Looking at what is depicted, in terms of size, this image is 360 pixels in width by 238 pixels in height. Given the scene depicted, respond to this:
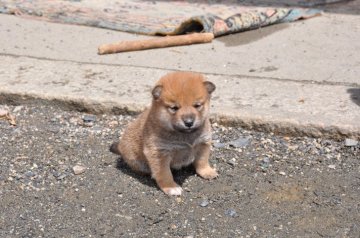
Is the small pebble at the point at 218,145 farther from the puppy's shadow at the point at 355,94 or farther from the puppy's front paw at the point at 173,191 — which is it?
the puppy's shadow at the point at 355,94

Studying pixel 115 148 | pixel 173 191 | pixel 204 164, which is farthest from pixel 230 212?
pixel 115 148

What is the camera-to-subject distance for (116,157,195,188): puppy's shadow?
4879 millimetres

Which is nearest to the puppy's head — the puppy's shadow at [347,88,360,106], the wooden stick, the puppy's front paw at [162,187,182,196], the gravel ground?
the puppy's front paw at [162,187,182,196]

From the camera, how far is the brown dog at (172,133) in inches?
174

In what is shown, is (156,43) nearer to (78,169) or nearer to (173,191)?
(78,169)

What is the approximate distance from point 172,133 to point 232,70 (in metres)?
2.08

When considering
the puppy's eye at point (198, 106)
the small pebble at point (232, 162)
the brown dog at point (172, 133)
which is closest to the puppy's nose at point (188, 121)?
the brown dog at point (172, 133)

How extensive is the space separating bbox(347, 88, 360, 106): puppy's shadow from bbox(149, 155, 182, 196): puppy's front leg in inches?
71.0

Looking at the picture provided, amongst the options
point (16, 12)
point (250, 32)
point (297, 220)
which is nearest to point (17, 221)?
point (297, 220)

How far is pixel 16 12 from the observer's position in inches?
333

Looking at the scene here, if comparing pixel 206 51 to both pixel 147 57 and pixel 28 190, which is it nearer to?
pixel 147 57

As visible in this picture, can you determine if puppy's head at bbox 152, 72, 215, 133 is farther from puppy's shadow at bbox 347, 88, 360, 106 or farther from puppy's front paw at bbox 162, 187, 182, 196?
puppy's shadow at bbox 347, 88, 360, 106

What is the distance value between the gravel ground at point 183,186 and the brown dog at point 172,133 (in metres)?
0.11

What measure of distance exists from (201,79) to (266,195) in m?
0.88
